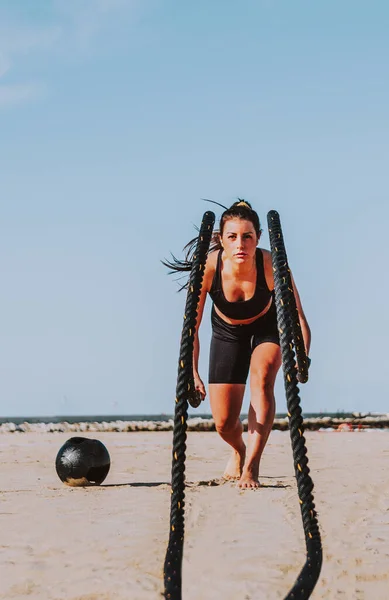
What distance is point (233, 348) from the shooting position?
24.2 feet

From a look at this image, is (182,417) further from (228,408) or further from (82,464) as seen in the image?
(82,464)

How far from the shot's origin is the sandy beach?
11.5 feet

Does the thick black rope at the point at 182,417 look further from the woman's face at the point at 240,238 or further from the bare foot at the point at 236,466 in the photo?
the bare foot at the point at 236,466

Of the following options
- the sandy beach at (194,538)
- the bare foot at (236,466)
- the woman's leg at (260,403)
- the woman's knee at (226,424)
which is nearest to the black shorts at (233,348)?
the woman's leg at (260,403)

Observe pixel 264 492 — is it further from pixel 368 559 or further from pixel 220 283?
pixel 368 559

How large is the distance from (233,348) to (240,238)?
4.82ft

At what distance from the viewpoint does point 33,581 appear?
11.9 feet

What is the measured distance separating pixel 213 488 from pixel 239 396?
96 centimetres

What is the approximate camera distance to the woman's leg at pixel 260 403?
22.9 feet

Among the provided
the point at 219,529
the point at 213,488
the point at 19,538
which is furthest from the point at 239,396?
the point at 19,538

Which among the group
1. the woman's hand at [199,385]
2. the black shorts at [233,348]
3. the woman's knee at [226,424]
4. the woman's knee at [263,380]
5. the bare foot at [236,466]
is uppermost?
the black shorts at [233,348]

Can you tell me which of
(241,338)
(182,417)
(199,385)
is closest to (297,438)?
(182,417)

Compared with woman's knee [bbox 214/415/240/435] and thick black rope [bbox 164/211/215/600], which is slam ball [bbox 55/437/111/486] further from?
thick black rope [bbox 164/211/215/600]

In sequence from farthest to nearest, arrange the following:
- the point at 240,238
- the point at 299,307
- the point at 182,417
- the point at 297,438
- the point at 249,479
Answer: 1. the point at 249,479
2. the point at 299,307
3. the point at 240,238
4. the point at 182,417
5. the point at 297,438
